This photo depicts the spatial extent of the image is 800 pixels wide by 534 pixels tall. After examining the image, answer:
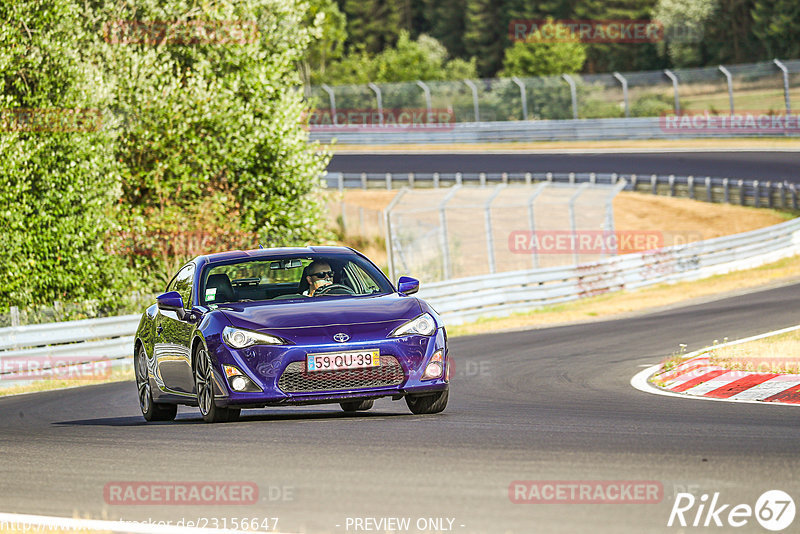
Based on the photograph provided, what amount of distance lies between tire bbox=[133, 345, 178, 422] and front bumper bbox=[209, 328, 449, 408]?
6.65ft

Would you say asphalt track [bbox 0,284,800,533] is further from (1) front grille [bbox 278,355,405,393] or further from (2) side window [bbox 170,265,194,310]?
(2) side window [bbox 170,265,194,310]

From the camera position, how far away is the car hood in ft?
29.5

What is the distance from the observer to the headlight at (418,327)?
9039 mm

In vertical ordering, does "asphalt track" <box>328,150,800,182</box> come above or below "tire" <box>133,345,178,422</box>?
below

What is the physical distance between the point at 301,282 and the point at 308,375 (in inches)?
59.7

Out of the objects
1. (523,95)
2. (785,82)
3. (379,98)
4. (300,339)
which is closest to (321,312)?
(300,339)

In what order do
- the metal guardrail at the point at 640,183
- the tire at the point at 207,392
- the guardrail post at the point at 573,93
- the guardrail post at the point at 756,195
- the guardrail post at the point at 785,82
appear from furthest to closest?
the guardrail post at the point at 573,93 < the guardrail post at the point at 785,82 < the guardrail post at the point at 756,195 < the metal guardrail at the point at 640,183 < the tire at the point at 207,392

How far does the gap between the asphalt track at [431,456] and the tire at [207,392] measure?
5.2 inches

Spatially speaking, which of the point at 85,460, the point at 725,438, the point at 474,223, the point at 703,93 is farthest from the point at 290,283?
the point at 703,93

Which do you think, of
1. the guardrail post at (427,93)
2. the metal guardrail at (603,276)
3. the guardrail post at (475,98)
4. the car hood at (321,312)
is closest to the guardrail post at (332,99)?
the guardrail post at (427,93)

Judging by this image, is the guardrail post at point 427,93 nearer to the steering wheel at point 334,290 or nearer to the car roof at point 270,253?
the car roof at point 270,253

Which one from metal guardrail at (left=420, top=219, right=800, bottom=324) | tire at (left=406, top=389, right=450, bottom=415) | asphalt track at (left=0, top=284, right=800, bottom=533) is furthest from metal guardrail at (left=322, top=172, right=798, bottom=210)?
tire at (left=406, top=389, right=450, bottom=415)

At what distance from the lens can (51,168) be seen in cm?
2200

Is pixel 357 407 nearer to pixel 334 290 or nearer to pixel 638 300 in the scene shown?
pixel 334 290
